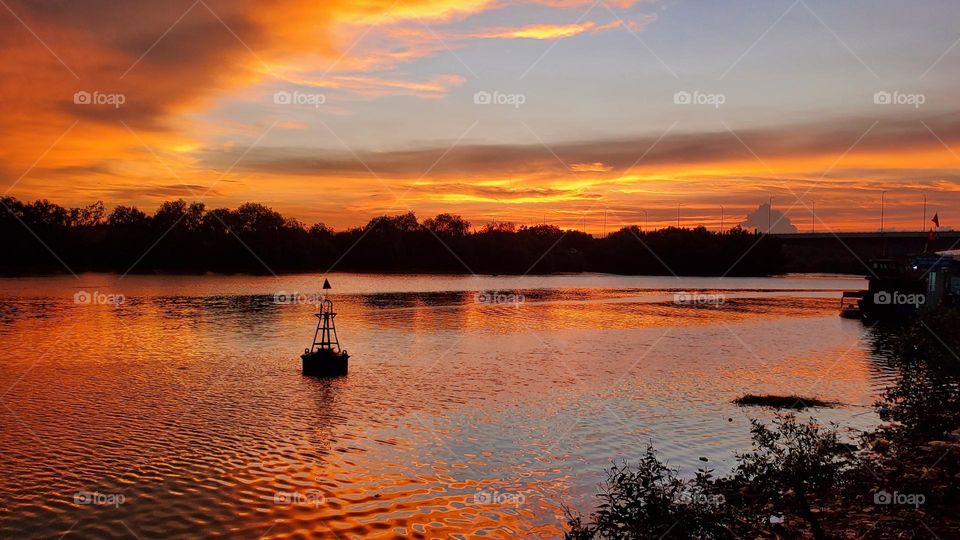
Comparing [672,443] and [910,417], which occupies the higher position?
[910,417]

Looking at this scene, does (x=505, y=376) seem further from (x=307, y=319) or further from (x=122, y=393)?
(x=307, y=319)

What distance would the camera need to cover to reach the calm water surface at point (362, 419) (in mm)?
20766

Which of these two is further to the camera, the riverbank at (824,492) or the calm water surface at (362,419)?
the calm water surface at (362,419)

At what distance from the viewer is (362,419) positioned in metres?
33.2

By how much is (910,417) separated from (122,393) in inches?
1550

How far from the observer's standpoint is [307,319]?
87.4m

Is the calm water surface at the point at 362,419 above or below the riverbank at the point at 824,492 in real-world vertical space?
below

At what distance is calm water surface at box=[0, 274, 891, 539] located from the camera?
2077 cm

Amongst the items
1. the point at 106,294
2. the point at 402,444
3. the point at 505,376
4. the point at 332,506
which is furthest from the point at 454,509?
the point at 106,294

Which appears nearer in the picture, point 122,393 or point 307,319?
point 122,393

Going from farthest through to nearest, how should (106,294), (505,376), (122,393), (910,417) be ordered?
1. (106,294)
2. (505,376)
3. (122,393)
4. (910,417)

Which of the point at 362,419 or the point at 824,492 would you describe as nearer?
the point at 824,492

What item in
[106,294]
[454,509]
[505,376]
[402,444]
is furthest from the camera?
[106,294]

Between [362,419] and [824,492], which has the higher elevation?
[824,492]
